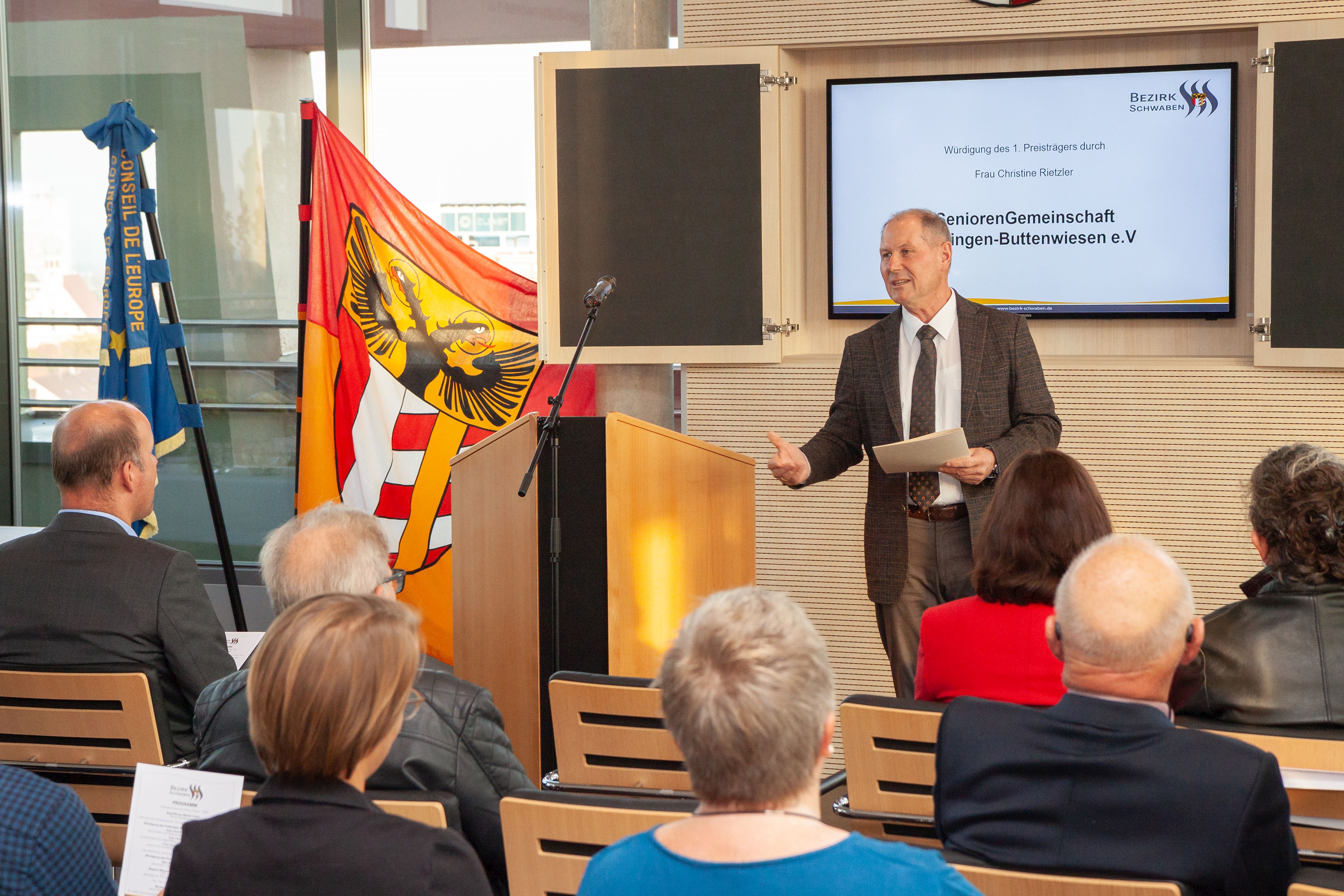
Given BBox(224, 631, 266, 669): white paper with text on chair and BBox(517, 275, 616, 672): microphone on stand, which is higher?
BBox(517, 275, 616, 672): microphone on stand

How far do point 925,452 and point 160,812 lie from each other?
2041mm

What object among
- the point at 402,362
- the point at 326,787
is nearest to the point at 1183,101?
the point at 402,362

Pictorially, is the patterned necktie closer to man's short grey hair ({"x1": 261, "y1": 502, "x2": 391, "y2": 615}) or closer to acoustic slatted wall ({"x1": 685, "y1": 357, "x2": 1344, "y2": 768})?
acoustic slatted wall ({"x1": 685, "y1": 357, "x2": 1344, "y2": 768})

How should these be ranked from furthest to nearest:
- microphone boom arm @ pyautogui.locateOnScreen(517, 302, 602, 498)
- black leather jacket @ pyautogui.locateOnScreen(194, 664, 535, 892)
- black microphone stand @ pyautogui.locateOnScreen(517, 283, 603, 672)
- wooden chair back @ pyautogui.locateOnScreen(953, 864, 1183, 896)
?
black microphone stand @ pyautogui.locateOnScreen(517, 283, 603, 672) < microphone boom arm @ pyautogui.locateOnScreen(517, 302, 602, 498) < black leather jacket @ pyautogui.locateOnScreen(194, 664, 535, 892) < wooden chair back @ pyautogui.locateOnScreen(953, 864, 1183, 896)

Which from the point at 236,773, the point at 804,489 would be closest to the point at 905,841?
the point at 236,773

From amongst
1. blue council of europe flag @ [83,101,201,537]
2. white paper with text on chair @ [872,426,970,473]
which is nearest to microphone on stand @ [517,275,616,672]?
white paper with text on chair @ [872,426,970,473]

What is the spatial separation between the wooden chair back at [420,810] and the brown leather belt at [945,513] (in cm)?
211

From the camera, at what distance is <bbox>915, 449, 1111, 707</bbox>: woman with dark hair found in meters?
2.19

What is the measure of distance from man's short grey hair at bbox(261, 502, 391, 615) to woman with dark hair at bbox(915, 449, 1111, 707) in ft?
3.26

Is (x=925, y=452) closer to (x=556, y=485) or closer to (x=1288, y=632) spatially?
(x=556, y=485)

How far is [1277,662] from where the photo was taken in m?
2.12

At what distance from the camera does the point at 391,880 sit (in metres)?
1.31

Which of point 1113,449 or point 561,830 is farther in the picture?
point 1113,449

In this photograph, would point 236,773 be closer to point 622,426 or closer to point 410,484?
point 622,426
